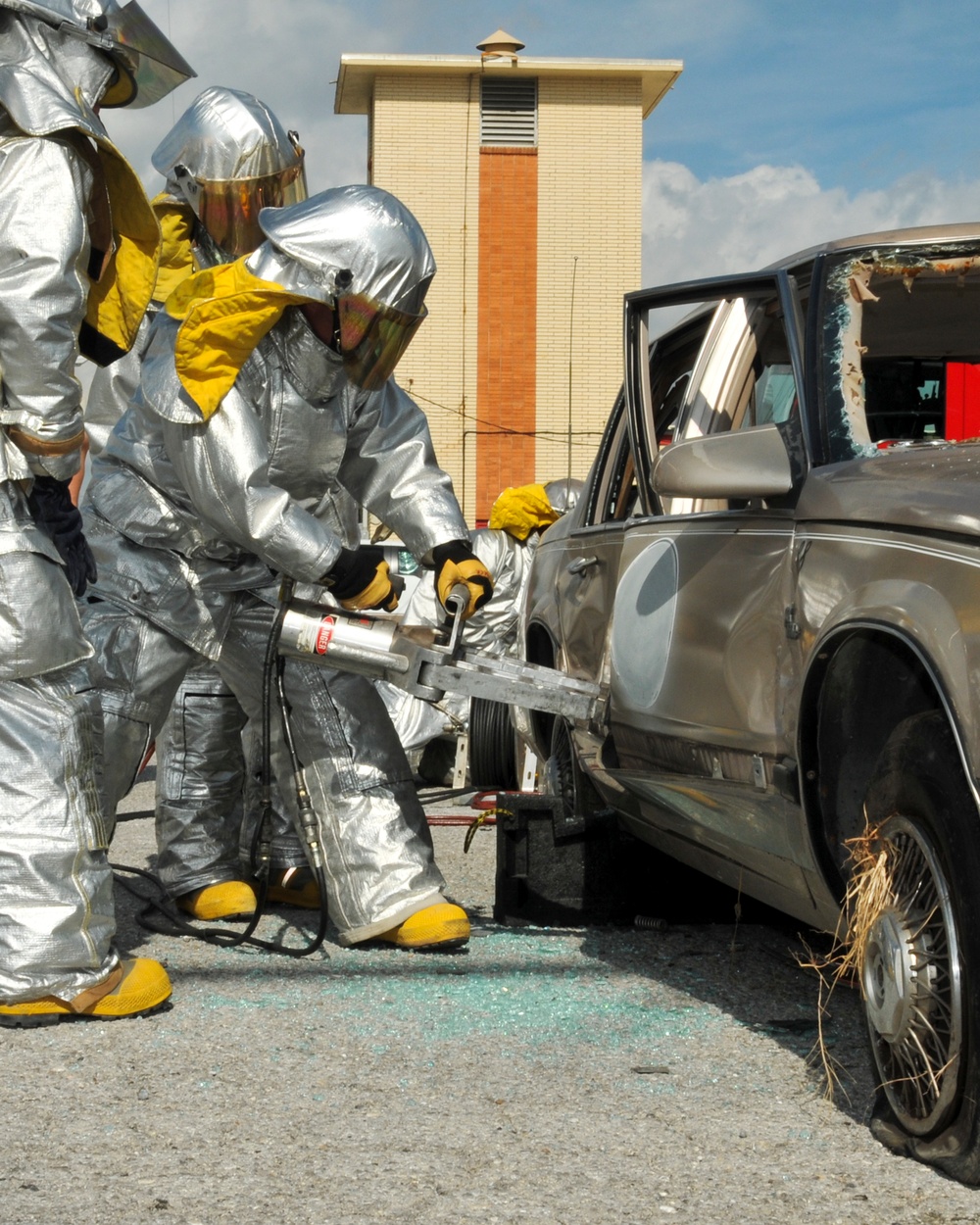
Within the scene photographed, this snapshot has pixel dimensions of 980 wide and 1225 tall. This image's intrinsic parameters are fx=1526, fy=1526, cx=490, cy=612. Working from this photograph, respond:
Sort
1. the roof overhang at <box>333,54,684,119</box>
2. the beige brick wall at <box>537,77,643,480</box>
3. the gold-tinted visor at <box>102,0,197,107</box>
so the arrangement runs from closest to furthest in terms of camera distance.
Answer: the gold-tinted visor at <box>102,0,197,107</box> < the roof overhang at <box>333,54,684,119</box> < the beige brick wall at <box>537,77,643,480</box>

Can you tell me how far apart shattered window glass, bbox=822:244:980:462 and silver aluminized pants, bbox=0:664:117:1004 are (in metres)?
1.85

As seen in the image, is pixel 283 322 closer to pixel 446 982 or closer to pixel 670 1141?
pixel 446 982

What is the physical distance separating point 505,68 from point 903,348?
20.8 metres

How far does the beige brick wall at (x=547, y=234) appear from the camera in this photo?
22891 mm

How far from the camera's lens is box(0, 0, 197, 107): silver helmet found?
3541 millimetres

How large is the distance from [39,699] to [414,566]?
20.4 ft

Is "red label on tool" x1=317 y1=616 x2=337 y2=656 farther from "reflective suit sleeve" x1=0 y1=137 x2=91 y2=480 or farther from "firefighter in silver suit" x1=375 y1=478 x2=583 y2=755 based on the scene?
"firefighter in silver suit" x1=375 y1=478 x2=583 y2=755

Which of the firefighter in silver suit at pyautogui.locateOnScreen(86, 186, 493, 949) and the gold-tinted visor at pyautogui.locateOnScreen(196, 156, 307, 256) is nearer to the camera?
the firefighter in silver suit at pyautogui.locateOnScreen(86, 186, 493, 949)

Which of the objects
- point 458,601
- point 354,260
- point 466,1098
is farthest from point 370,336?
point 466,1098

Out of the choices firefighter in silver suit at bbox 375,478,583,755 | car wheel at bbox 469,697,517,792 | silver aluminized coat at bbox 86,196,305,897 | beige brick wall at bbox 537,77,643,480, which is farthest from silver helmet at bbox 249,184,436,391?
beige brick wall at bbox 537,77,643,480

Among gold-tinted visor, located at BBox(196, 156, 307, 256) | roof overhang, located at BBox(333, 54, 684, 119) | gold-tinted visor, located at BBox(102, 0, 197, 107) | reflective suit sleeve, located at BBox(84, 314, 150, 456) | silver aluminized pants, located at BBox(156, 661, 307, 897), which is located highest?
roof overhang, located at BBox(333, 54, 684, 119)

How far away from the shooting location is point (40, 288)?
3.34 meters

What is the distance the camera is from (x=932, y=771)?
7.91 feet

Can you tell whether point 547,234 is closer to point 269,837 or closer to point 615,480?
point 615,480
